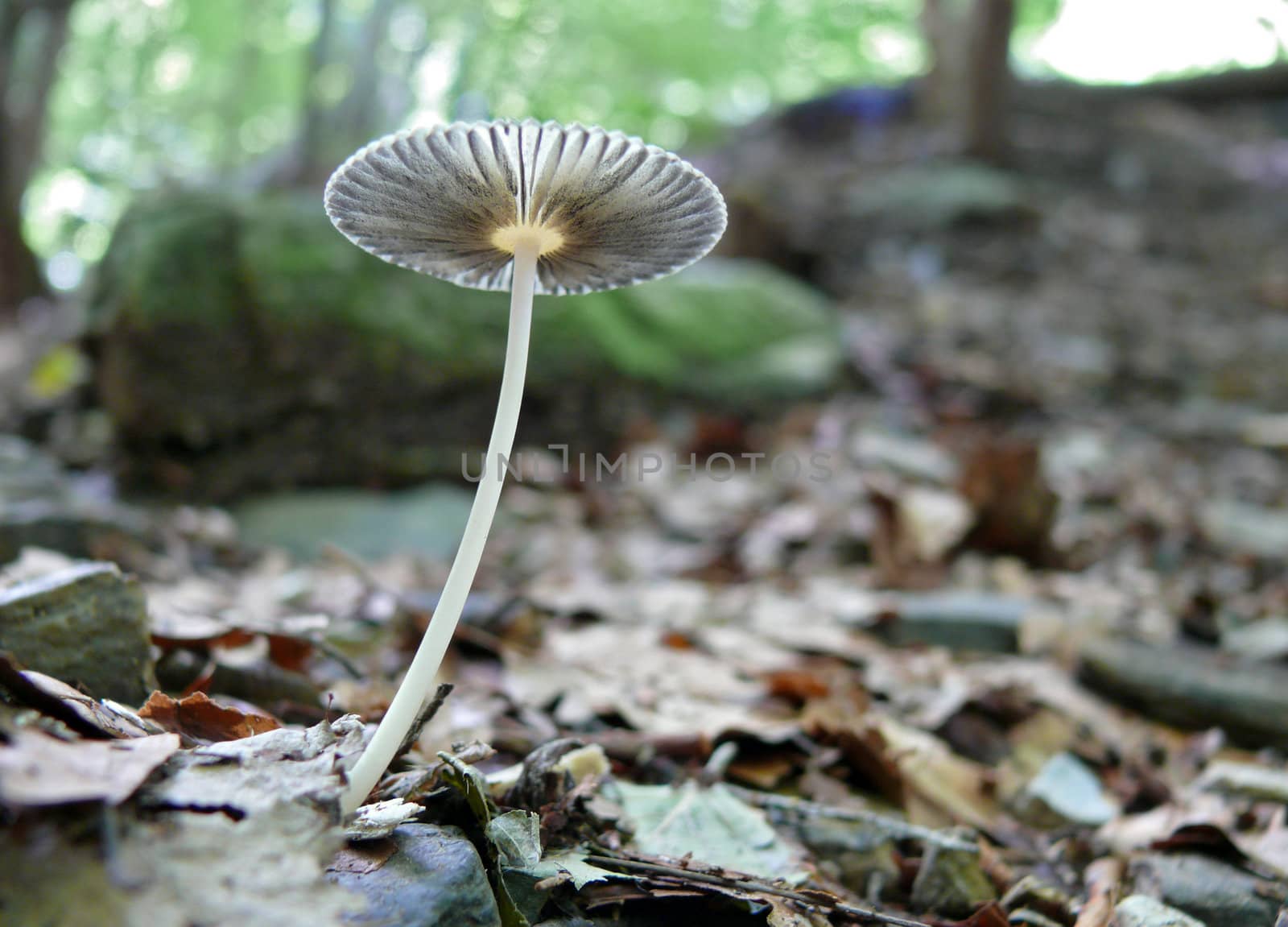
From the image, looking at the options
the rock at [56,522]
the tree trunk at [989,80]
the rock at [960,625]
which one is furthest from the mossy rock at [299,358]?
the tree trunk at [989,80]

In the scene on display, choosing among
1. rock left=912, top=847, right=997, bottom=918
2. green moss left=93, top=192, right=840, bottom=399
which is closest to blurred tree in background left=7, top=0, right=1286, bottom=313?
green moss left=93, top=192, right=840, bottom=399

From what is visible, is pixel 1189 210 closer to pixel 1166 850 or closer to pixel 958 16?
pixel 958 16

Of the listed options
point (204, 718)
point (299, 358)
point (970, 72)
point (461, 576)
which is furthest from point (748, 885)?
point (970, 72)

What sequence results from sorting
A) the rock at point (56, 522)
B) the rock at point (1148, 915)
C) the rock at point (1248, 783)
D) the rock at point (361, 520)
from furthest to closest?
the rock at point (361, 520), the rock at point (56, 522), the rock at point (1248, 783), the rock at point (1148, 915)

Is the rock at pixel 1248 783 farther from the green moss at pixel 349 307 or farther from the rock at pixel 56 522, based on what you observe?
the green moss at pixel 349 307

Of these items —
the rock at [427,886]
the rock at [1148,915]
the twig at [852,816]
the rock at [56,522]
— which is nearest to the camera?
the rock at [427,886]

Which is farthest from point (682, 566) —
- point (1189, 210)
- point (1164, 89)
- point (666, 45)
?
point (1164, 89)
